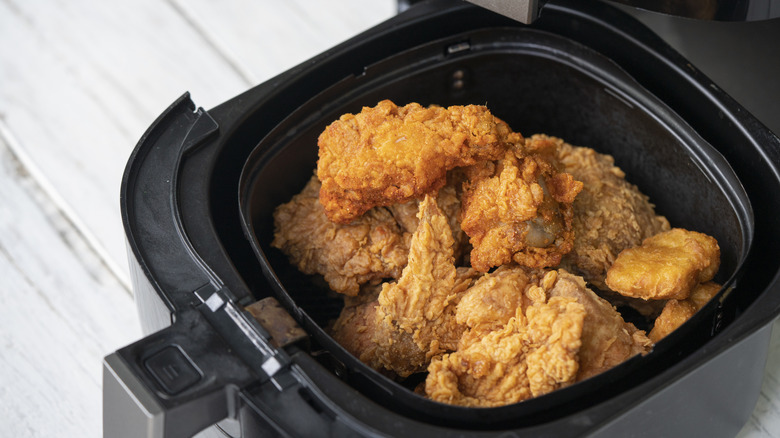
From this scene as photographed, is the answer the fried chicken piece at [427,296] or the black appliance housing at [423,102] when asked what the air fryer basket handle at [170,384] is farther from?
the fried chicken piece at [427,296]

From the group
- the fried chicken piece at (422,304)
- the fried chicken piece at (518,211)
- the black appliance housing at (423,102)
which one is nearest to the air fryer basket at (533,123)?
the black appliance housing at (423,102)

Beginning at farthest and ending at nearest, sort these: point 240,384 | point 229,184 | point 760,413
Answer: point 760,413, point 229,184, point 240,384

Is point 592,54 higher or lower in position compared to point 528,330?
higher

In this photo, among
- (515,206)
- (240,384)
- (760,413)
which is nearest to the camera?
(240,384)

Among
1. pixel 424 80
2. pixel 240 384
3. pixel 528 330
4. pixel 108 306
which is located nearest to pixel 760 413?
pixel 528 330

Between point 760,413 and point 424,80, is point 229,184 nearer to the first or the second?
point 424,80

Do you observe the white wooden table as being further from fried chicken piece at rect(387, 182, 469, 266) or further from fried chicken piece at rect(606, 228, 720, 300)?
fried chicken piece at rect(387, 182, 469, 266)

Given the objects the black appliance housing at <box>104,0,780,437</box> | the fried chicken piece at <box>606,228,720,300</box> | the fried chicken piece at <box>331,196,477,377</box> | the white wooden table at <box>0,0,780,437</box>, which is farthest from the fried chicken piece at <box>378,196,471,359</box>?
the white wooden table at <box>0,0,780,437</box>
